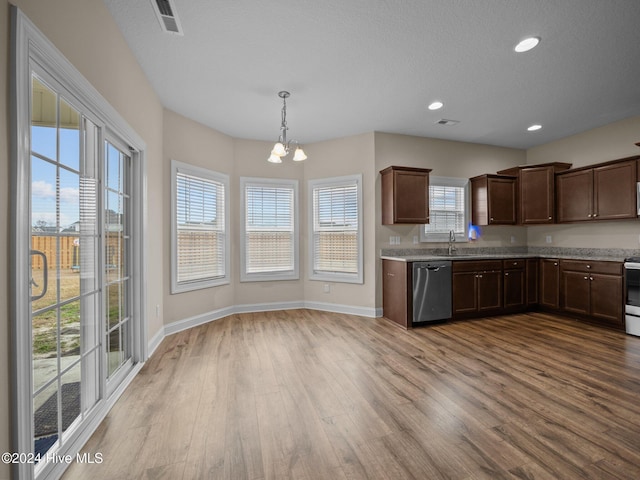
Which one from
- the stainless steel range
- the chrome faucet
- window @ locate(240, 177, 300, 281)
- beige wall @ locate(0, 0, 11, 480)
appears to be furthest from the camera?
the chrome faucet

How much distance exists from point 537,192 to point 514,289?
1722 millimetres

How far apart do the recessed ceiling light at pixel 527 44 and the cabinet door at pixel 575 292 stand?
346cm

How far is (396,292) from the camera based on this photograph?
4.38m

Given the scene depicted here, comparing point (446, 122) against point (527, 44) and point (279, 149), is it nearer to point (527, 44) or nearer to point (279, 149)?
point (527, 44)

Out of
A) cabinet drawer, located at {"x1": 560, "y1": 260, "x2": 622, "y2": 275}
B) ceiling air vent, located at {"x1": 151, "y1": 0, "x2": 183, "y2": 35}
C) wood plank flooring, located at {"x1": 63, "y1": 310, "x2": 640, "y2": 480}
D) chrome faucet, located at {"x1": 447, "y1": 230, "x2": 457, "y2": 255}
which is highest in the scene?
ceiling air vent, located at {"x1": 151, "y1": 0, "x2": 183, "y2": 35}

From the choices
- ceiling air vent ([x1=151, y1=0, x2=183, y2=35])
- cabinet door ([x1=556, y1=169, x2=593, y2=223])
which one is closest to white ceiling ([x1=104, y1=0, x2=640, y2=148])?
ceiling air vent ([x1=151, y1=0, x2=183, y2=35])

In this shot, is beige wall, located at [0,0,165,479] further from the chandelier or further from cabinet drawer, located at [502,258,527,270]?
cabinet drawer, located at [502,258,527,270]

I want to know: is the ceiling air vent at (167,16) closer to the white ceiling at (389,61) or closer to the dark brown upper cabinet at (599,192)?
the white ceiling at (389,61)

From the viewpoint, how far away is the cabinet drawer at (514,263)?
15.6ft

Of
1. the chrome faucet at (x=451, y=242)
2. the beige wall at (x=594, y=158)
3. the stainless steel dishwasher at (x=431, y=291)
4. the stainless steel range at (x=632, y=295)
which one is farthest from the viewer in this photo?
the chrome faucet at (x=451, y=242)

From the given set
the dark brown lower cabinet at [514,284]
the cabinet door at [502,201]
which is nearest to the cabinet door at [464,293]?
the dark brown lower cabinet at [514,284]

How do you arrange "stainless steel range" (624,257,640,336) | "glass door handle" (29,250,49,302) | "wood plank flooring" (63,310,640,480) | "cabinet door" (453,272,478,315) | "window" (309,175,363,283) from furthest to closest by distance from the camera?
"window" (309,175,363,283), "cabinet door" (453,272,478,315), "stainless steel range" (624,257,640,336), "wood plank flooring" (63,310,640,480), "glass door handle" (29,250,49,302)

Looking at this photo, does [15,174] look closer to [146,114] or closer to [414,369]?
[146,114]

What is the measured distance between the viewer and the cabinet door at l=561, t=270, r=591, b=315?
171 inches
